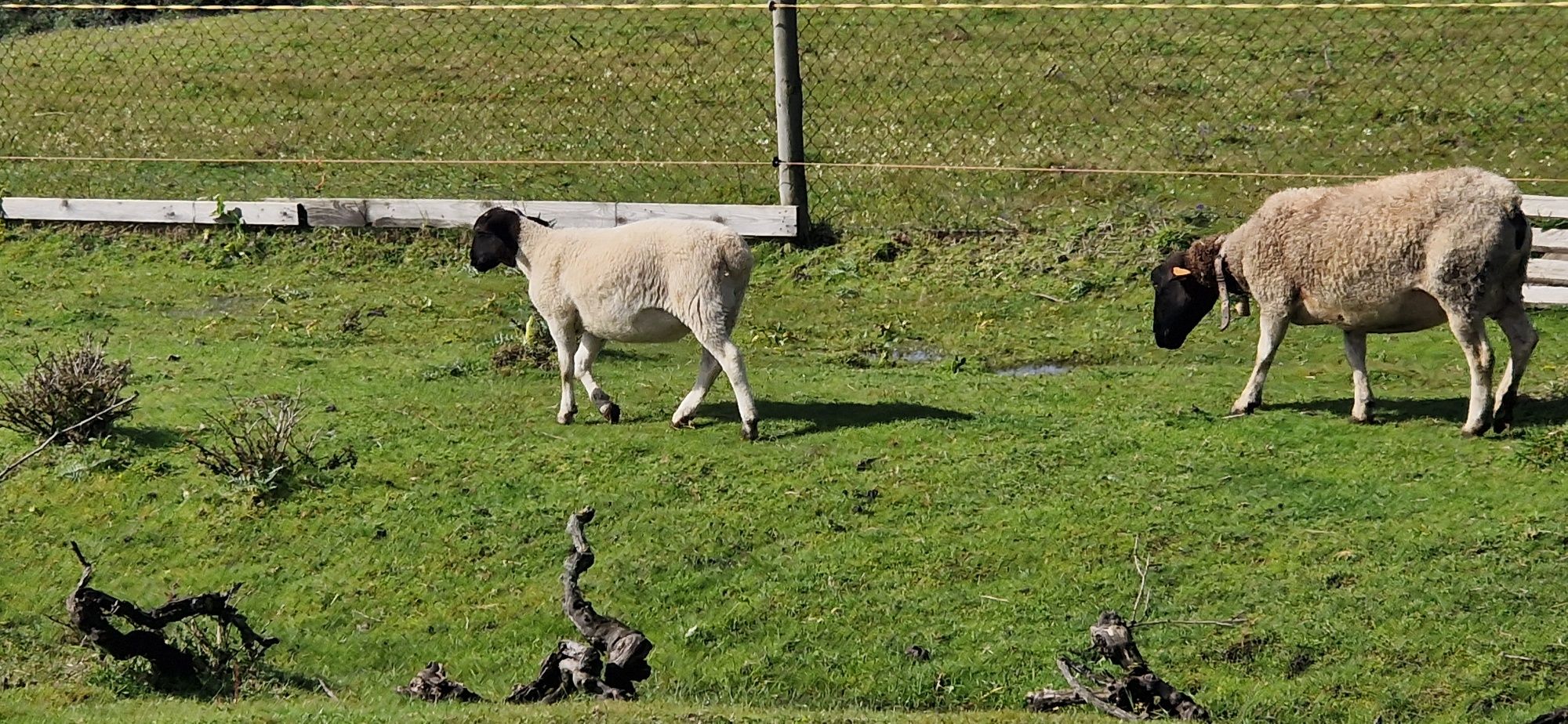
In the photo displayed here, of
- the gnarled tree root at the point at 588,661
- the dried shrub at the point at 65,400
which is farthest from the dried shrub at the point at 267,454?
the gnarled tree root at the point at 588,661

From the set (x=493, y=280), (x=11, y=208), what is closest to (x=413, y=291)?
(x=493, y=280)

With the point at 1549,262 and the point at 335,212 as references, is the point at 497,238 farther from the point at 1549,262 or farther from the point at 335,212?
the point at 1549,262

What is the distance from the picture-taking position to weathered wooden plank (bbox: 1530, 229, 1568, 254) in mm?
14141

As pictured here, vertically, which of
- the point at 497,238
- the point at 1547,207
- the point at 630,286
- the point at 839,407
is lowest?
the point at 839,407

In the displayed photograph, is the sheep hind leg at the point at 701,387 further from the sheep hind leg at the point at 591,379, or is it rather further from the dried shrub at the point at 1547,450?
the dried shrub at the point at 1547,450

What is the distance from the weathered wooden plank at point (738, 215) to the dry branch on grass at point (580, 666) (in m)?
8.50

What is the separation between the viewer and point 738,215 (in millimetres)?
16328

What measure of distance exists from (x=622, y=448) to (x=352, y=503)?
1690 mm

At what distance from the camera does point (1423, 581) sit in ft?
29.3

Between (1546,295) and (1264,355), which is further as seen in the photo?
(1546,295)

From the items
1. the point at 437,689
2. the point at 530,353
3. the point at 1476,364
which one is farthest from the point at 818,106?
the point at 437,689

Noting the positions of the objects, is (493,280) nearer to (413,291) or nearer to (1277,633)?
(413,291)

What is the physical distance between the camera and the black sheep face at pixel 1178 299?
1234cm

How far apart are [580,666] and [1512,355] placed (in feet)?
20.9
